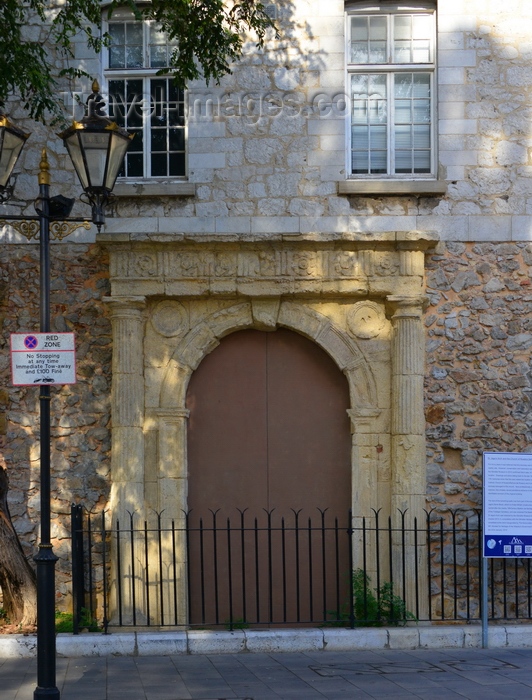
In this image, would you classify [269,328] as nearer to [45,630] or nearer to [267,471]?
[267,471]

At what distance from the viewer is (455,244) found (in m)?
10.0

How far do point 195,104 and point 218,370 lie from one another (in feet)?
9.22

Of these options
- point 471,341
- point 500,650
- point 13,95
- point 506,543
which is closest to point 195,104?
point 13,95

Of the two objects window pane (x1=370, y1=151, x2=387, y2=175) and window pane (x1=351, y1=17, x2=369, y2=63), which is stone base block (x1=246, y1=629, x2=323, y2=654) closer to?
window pane (x1=370, y1=151, x2=387, y2=175)


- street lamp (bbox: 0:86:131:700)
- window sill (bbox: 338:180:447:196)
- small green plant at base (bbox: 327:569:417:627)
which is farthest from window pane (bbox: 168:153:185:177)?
small green plant at base (bbox: 327:569:417:627)

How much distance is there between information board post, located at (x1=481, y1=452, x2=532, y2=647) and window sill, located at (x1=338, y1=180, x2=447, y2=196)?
9.22 feet

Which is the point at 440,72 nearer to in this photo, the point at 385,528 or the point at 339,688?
the point at 385,528

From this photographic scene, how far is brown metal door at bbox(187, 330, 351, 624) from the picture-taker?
10.1 metres

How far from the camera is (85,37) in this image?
401 inches

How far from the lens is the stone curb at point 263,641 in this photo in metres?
8.57

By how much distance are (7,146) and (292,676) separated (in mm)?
4657

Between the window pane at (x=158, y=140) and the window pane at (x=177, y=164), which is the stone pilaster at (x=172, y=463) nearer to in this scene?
the window pane at (x=177, y=164)

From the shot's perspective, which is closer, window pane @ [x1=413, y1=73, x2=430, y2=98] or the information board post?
the information board post

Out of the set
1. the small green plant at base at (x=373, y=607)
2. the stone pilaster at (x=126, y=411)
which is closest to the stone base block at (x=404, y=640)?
the small green plant at base at (x=373, y=607)
